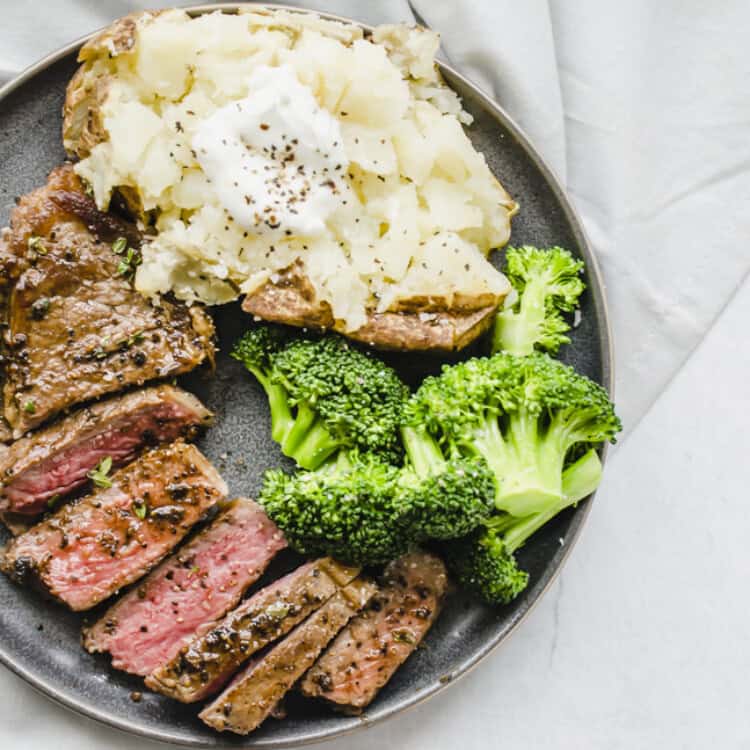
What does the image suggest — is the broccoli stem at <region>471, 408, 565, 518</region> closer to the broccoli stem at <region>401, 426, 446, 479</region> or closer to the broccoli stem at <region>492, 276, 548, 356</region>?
the broccoli stem at <region>401, 426, 446, 479</region>

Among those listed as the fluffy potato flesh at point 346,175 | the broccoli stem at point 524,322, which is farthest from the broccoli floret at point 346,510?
the broccoli stem at point 524,322

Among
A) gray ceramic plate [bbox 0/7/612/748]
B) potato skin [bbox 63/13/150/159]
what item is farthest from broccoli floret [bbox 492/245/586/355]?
potato skin [bbox 63/13/150/159]

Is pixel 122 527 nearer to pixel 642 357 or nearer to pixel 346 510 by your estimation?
pixel 346 510

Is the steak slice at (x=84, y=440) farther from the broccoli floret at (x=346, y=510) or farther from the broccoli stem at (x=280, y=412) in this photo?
the broccoli floret at (x=346, y=510)

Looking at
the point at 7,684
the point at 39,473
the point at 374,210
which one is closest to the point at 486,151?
the point at 374,210

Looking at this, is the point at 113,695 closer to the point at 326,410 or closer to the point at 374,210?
the point at 326,410
